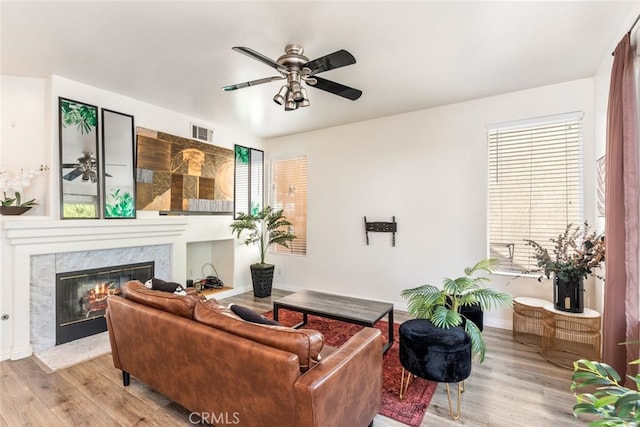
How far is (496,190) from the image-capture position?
12.3ft

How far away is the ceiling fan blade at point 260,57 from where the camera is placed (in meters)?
1.98

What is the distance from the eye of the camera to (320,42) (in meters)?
2.51

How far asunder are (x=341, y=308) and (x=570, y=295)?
6.98 feet

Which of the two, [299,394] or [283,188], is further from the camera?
[283,188]

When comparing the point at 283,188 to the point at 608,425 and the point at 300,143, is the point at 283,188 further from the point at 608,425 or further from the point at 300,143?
the point at 608,425

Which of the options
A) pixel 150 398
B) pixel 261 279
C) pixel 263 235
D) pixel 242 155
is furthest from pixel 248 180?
pixel 150 398

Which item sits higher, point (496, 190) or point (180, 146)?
point (180, 146)

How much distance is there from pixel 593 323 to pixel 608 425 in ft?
7.91

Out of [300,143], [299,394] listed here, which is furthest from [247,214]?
[299,394]

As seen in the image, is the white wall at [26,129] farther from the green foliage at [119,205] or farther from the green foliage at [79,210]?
the green foliage at [119,205]

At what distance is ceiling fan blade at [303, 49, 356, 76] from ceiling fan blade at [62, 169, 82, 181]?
2.80 m

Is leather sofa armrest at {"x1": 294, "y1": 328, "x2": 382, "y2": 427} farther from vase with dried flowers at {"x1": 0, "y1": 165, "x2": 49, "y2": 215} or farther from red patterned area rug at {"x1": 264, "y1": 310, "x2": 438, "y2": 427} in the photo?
vase with dried flowers at {"x1": 0, "y1": 165, "x2": 49, "y2": 215}

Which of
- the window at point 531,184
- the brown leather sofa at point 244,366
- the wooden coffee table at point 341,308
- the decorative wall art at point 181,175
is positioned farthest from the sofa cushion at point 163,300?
the window at point 531,184

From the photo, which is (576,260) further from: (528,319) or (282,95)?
(282,95)
